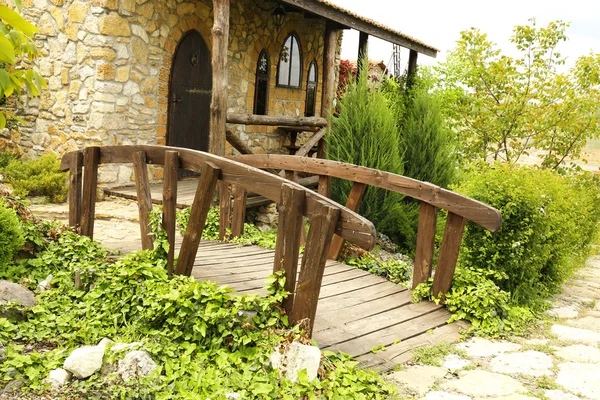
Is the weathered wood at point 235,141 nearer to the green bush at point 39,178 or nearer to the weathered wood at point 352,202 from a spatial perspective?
the green bush at point 39,178

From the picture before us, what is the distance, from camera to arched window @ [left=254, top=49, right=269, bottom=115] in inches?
469

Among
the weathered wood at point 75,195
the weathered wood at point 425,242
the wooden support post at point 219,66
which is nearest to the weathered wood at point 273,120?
the wooden support post at point 219,66

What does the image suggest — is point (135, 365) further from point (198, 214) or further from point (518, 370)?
point (518, 370)

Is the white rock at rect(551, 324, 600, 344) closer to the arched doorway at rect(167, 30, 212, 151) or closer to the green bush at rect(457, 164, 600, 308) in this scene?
the green bush at rect(457, 164, 600, 308)

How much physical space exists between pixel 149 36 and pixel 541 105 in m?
7.21

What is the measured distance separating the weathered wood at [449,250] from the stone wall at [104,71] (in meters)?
5.50

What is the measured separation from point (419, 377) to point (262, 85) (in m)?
9.18

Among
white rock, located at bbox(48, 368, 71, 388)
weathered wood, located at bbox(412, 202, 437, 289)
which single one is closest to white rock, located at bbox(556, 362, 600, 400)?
weathered wood, located at bbox(412, 202, 437, 289)

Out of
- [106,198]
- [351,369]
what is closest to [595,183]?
[106,198]

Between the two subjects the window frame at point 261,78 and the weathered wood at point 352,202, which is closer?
the weathered wood at point 352,202

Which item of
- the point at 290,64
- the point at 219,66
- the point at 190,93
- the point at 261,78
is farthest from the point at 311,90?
the point at 219,66

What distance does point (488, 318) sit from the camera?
466cm

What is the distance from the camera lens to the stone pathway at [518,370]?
3514 millimetres

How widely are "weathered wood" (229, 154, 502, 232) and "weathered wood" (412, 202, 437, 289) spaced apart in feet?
0.33
